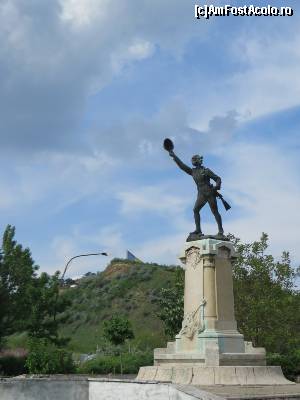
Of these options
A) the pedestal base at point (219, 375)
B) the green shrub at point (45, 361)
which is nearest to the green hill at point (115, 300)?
the green shrub at point (45, 361)

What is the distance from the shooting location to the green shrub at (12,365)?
119 feet

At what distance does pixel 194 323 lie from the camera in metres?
17.7

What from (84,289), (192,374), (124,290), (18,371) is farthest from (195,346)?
(84,289)

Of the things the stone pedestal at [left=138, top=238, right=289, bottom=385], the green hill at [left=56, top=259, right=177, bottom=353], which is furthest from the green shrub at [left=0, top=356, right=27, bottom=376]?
the green hill at [left=56, top=259, right=177, bottom=353]

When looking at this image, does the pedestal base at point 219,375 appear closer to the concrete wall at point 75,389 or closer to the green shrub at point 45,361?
the concrete wall at point 75,389

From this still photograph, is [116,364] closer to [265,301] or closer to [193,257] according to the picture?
[265,301]

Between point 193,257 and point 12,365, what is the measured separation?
2207 cm

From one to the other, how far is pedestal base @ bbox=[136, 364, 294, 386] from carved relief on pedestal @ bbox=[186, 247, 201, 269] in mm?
3012

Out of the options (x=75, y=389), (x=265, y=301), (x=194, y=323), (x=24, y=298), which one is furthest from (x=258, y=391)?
(x=24, y=298)

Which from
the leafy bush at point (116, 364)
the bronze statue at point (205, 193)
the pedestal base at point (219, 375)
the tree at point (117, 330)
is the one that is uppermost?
the bronze statue at point (205, 193)

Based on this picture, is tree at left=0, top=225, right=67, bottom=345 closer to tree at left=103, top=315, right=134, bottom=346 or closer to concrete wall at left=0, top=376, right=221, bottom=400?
tree at left=103, top=315, right=134, bottom=346

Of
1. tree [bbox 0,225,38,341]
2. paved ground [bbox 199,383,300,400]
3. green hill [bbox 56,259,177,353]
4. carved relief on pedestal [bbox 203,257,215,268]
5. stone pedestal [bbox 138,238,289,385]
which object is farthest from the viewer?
green hill [bbox 56,259,177,353]

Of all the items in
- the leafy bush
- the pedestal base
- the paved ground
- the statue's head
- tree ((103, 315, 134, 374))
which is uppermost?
the statue's head

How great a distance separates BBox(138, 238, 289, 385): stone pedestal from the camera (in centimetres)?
1636
